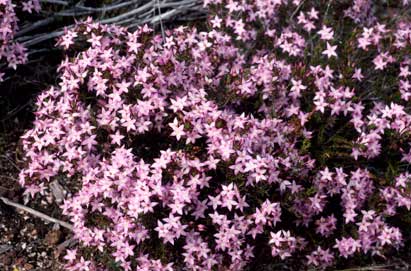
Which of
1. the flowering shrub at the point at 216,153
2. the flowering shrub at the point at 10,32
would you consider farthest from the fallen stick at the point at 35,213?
the flowering shrub at the point at 10,32

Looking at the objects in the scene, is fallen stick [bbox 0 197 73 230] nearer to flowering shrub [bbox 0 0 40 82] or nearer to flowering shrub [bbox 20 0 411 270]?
flowering shrub [bbox 20 0 411 270]

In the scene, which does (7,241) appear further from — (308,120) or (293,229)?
(308,120)

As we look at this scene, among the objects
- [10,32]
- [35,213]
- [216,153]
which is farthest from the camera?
[35,213]

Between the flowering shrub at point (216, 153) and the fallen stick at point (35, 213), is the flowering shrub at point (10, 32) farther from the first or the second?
the fallen stick at point (35, 213)

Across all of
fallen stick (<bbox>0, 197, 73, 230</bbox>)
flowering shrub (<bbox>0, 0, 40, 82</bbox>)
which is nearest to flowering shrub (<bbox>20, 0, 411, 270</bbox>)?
fallen stick (<bbox>0, 197, 73, 230</bbox>)

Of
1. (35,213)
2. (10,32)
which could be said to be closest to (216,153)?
(35,213)

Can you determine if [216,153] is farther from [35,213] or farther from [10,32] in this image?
[10,32]
